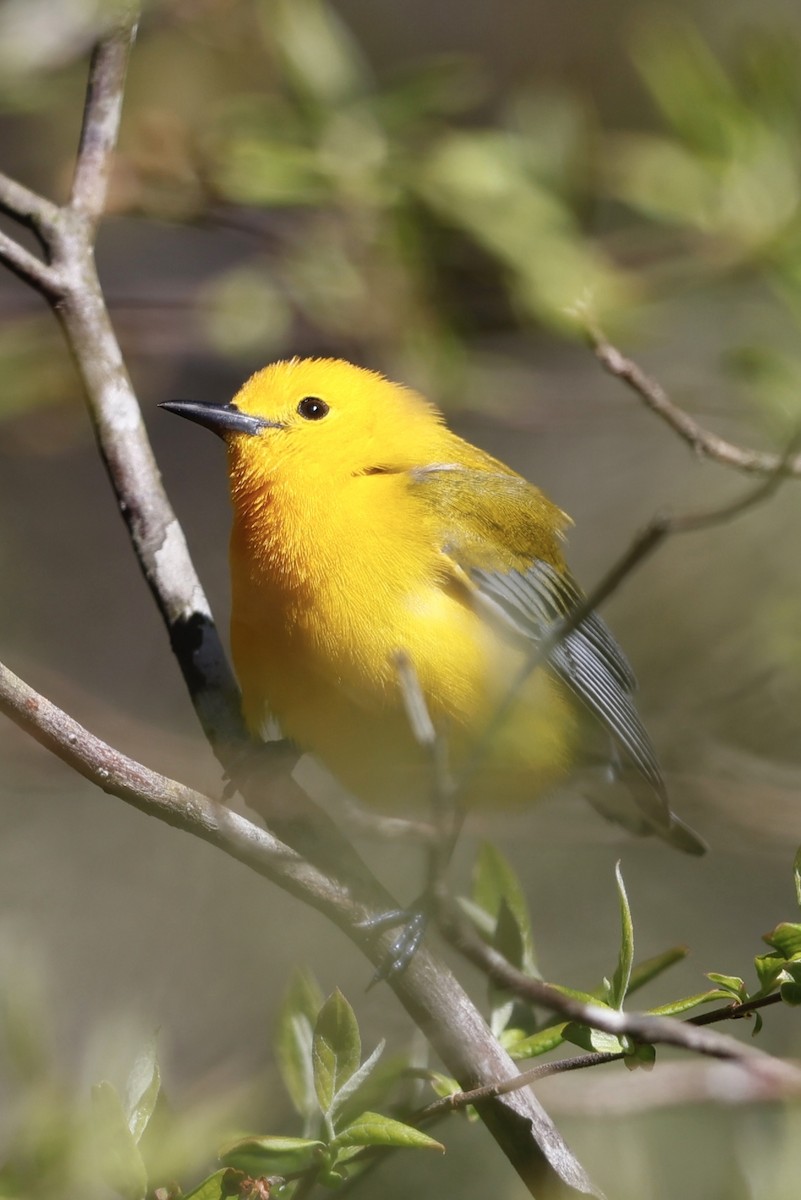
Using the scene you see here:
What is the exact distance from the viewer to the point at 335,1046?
7.77 feet

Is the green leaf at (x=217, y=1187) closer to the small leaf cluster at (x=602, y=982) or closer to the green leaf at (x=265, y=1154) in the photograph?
the green leaf at (x=265, y=1154)

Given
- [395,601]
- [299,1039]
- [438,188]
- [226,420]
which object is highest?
[438,188]

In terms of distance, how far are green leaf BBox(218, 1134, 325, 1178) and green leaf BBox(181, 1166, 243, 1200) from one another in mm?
23

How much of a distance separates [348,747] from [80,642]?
3.66 m

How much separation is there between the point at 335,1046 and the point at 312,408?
2022mm

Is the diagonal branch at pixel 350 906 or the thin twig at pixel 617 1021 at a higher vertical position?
the thin twig at pixel 617 1021

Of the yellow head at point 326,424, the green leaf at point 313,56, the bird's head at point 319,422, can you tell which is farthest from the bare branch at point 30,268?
the green leaf at point 313,56

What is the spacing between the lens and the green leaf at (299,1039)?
254 cm

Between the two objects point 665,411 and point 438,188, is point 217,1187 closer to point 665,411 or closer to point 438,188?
point 665,411

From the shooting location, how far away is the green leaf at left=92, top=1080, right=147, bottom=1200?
2232mm

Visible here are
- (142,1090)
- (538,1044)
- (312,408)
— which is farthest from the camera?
(312,408)

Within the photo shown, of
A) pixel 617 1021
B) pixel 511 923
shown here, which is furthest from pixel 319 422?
pixel 617 1021

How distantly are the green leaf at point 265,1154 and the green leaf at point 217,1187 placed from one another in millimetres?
23

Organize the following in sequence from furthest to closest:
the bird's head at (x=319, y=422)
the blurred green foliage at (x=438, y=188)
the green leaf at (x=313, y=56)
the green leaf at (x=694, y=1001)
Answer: the green leaf at (x=313, y=56), the blurred green foliage at (x=438, y=188), the bird's head at (x=319, y=422), the green leaf at (x=694, y=1001)
